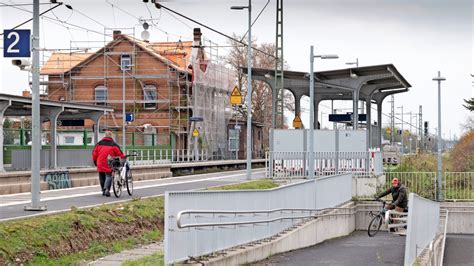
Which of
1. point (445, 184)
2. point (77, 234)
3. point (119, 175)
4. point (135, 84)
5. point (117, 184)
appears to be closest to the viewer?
point (77, 234)

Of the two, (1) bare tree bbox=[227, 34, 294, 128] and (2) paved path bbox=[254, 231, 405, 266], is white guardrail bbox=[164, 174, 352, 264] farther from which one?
(1) bare tree bbox=[227, 34, 294, 128]

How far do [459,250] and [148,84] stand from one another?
45398 mm

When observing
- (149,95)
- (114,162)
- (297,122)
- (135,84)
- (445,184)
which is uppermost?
(135,84)

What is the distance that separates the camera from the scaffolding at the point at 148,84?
67.3 metres

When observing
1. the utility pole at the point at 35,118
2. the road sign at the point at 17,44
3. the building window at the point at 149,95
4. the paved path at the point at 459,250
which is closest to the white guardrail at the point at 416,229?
the paved path at the point at 459,250

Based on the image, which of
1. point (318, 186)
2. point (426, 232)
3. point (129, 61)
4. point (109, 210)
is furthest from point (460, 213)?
point (129, 61)

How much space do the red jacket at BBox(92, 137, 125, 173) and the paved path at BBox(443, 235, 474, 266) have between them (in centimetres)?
931

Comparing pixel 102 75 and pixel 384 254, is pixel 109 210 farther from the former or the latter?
pixel 102 75

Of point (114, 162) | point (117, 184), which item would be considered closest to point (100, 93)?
point (114, 162)

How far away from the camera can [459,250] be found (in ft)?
86.9

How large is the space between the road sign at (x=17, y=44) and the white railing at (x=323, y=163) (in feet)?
66.3

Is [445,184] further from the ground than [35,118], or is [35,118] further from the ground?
[35,118]

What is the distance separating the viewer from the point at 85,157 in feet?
→ 128

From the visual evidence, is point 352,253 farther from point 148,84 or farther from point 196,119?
point 148,84
